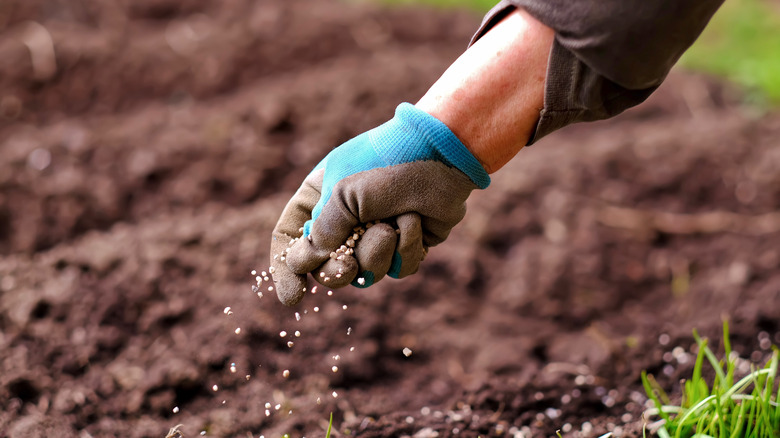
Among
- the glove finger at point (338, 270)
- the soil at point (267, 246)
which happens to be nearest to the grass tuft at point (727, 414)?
the soil at point (267, 246)

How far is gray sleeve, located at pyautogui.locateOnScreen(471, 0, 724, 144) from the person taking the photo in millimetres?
1247

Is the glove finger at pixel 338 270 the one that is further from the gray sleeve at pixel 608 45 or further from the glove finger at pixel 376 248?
the gray sleeve at pixel 608 45

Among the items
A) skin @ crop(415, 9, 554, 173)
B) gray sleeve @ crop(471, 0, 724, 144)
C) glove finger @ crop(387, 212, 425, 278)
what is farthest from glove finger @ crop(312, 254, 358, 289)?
gray sleeve @ crop(471, 0, 724, 144)

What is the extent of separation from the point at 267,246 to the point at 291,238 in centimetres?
103

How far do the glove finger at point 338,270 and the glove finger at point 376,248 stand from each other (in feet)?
0.09

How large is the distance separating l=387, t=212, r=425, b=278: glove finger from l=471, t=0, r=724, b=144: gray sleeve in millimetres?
365

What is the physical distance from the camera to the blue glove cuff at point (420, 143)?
1.43m

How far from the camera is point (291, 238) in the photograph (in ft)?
5.31

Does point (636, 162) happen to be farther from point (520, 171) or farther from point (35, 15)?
point (35, 15)

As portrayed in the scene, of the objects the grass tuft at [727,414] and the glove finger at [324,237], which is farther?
the grass tuft at [727,414]

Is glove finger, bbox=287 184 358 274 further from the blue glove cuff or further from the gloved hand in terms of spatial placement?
the blue glove cuff

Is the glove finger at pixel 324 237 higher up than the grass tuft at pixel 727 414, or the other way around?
the glove finger at pixel 324 237

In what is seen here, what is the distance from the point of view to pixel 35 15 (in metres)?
4.32

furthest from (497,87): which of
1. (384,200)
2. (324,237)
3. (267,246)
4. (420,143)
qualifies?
(267,246)
